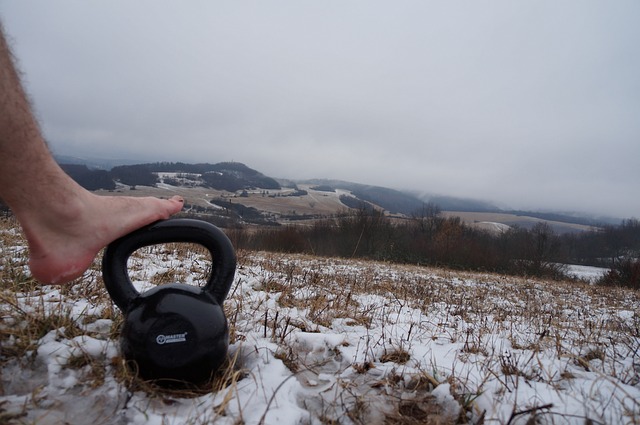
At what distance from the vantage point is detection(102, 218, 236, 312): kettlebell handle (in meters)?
1.57

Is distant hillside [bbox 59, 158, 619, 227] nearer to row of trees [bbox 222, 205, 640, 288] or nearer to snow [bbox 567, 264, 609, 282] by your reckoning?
row of trees [bbox 222, 205, 640, 288]

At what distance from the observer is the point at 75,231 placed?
1539 millimetres

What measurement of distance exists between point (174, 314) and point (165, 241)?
38 centimetres

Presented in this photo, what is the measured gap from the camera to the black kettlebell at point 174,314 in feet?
4.65

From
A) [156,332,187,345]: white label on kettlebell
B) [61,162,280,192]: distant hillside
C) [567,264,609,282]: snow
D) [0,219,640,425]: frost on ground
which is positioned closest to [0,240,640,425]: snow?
[0,219,640,425]: frost on ground

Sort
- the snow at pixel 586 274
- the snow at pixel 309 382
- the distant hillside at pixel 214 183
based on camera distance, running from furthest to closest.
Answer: the distant hillside at pixel 214 183 → the snow at pixel 586 274 → the snow at pixel 309 382

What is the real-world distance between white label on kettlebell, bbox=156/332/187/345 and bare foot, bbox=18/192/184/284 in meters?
0.50

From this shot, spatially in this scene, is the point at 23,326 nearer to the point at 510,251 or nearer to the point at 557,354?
the point at 557,354

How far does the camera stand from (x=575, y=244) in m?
72.8

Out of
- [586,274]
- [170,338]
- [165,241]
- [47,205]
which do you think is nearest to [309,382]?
[170,338]

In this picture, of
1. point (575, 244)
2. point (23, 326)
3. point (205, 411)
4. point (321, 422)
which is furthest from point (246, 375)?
point (575, 244)

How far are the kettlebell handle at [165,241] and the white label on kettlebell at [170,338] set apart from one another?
Answer: 0.25 meters

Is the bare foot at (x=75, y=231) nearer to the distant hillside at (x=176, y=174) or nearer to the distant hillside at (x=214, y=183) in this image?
the distant hillside at (x=214, y=183)

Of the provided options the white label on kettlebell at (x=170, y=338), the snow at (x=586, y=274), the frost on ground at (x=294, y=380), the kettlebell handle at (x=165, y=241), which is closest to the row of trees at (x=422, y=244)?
the snow at (x=586, y=274)
